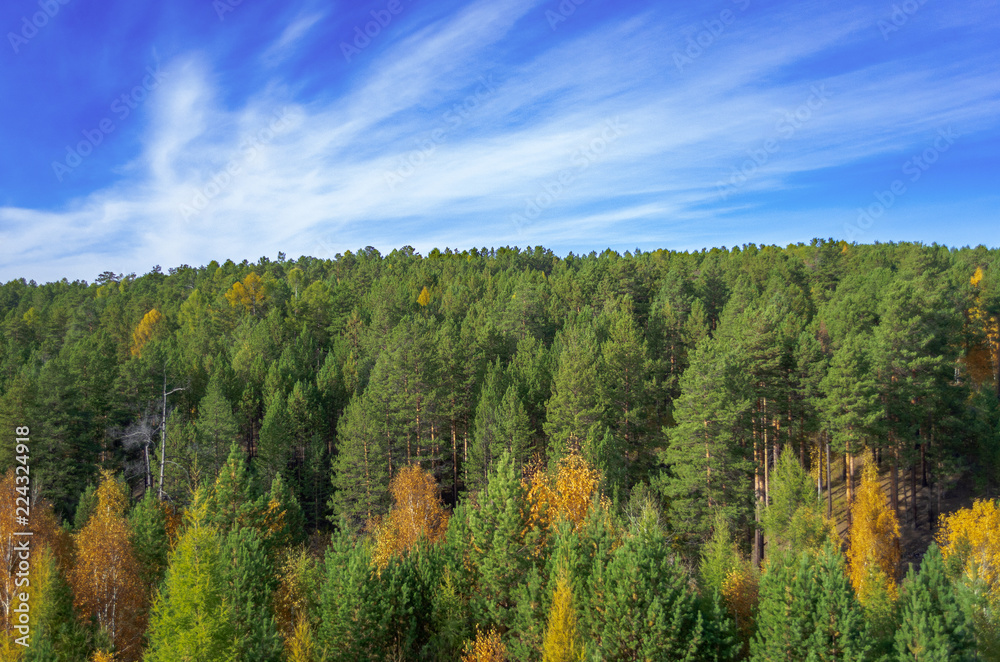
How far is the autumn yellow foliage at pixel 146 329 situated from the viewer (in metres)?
79.9

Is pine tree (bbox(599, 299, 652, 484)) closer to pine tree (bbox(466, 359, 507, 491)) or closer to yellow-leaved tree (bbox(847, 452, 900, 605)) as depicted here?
pine tree (bbox(466, 359, 507, 491))

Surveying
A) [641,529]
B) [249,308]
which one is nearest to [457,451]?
[641,529]

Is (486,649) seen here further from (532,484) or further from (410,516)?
(410,516)

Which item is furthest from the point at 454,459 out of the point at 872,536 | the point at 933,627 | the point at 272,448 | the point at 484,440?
the point at 933,627

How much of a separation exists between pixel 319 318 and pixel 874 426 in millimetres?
64417

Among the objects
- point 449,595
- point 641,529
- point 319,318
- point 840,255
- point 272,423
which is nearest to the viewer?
point 641,529

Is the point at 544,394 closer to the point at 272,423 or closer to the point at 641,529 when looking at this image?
the point at 272,423

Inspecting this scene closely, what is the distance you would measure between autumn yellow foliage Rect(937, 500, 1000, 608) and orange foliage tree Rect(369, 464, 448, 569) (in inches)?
1068

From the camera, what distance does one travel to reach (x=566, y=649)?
1958 cm

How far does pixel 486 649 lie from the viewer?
70.9 feet

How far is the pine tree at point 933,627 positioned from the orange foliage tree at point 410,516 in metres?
21.4

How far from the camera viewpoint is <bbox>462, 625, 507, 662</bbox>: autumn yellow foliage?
70.5ft

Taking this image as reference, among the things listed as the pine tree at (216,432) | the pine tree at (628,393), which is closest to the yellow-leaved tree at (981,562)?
the pine tree at (628,393)

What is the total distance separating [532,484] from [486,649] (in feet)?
30.0
